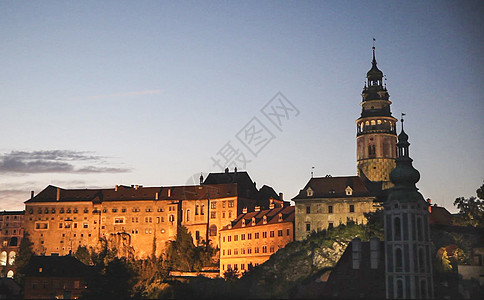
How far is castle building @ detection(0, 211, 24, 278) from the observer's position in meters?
132

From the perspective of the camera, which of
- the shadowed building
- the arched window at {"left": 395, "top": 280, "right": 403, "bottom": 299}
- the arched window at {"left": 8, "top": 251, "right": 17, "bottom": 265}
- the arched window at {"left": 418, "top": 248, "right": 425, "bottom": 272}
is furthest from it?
the arched window at {"left": 8, "top": 251, "right": 17, "bottom": 265}

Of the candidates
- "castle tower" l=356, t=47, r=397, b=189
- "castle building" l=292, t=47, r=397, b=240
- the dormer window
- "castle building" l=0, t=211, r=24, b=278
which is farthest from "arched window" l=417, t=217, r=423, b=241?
"castle building" l=0, t=211, r=24, b=278

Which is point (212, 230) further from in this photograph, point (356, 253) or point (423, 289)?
point (423, 289)

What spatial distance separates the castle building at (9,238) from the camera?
132 meters

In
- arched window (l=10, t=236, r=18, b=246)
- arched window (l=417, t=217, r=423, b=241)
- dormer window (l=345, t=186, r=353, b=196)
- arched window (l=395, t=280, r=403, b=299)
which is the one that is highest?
dormer window (l=345, t=186, r=353, b=196)

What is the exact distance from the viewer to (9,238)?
455 ft

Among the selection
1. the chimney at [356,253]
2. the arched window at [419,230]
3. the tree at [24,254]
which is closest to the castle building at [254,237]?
the chimney at [356,253]

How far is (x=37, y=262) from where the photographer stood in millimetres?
81688

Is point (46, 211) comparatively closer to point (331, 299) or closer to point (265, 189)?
point (265, 189)

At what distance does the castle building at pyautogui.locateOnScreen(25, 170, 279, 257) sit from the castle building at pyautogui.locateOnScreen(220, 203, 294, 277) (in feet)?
30.8

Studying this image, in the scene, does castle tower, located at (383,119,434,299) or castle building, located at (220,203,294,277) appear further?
castle building, located at (220,203,294,277)

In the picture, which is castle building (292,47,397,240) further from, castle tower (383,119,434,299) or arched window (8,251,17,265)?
arched window (8,251,17,265)

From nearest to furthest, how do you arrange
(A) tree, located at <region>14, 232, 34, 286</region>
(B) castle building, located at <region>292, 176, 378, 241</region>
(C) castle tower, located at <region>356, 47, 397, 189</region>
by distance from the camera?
1. (B) castle building, located at <region>292, 176, 378, 241</region>
2. (C) castle tower, located at <region>356, 47, 397, 189</region>
3. (A) tree, located at <region>14, 232, 34, 286</region>

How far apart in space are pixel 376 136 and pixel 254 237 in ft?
69.0
